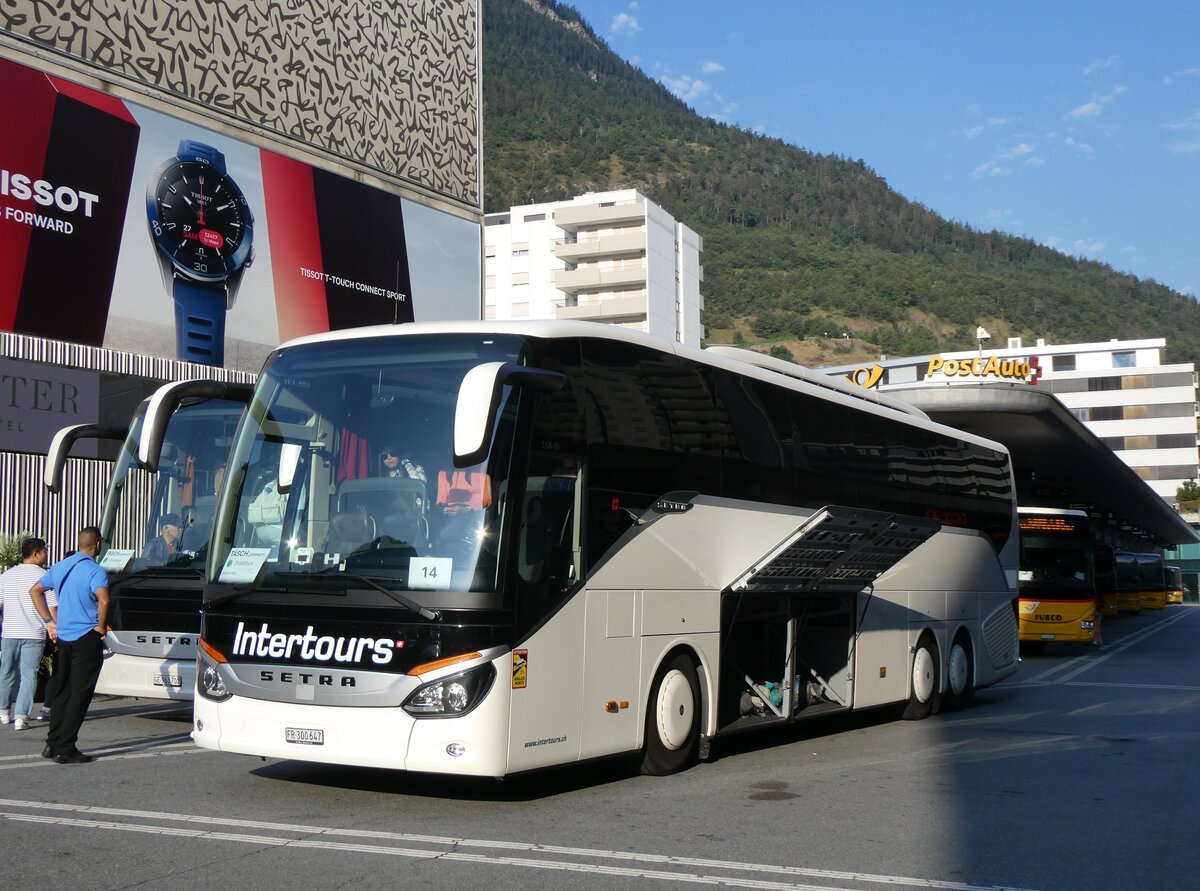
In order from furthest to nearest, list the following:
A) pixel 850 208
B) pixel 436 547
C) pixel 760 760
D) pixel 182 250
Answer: pixel 850 208 < pixel 182 250 < pixel 760 760 < pixel 436 547

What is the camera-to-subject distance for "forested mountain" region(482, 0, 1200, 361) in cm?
16800

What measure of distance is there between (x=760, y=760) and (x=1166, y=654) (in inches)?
841

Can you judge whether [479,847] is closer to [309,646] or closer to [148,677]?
[309,646]

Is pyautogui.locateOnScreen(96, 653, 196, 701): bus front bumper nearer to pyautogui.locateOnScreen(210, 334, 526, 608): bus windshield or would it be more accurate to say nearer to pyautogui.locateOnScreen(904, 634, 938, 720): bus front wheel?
pyautogui.locateOnScreen(210, 334, 526, 608): bus windshield

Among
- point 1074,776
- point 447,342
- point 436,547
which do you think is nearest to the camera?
point 436,547

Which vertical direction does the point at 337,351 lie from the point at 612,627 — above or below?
above

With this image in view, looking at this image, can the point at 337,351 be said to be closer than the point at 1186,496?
Yes

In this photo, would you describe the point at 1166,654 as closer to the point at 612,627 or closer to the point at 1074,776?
the point at 1074,776

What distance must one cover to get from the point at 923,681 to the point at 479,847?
966 centimetres

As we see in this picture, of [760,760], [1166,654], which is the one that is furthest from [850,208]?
[760,760]

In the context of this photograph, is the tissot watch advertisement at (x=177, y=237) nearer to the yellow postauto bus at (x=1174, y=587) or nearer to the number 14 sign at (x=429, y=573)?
the number 14 sign at (x=429, y=573)

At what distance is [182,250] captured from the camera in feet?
73.9

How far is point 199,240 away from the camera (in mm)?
22906

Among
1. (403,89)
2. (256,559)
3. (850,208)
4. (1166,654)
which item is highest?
(850,208)
